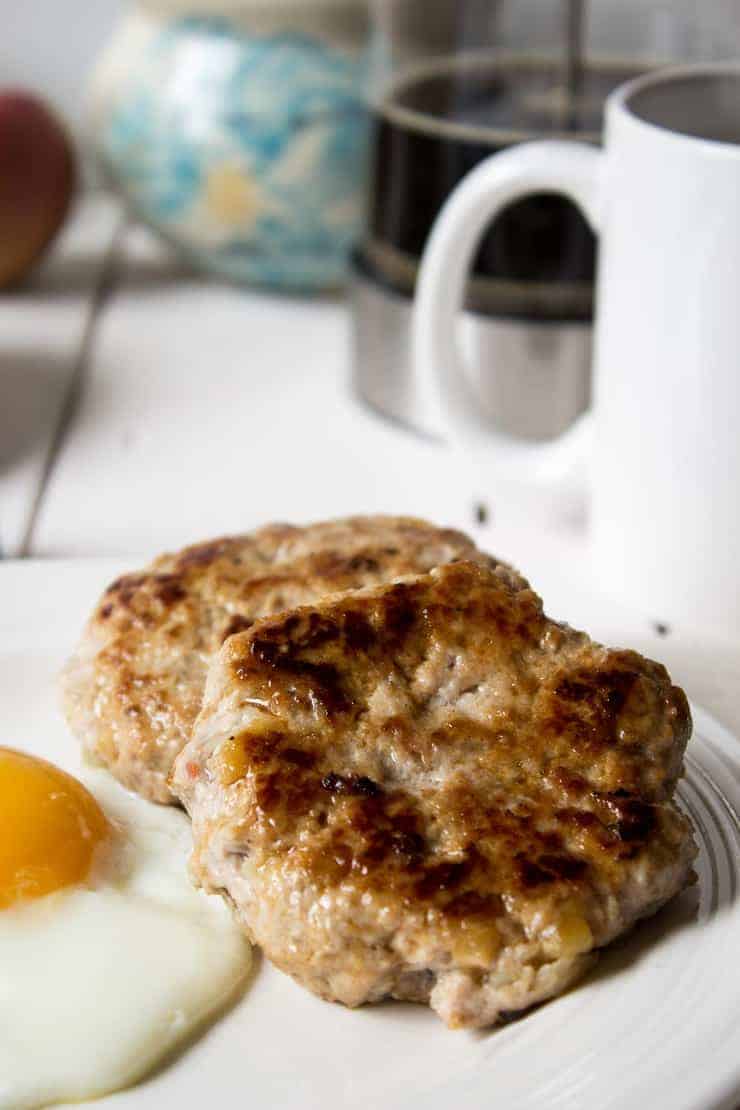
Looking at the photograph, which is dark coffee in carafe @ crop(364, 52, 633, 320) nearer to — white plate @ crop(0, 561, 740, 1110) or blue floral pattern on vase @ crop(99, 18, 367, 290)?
blue floral pattern on vase @ crop(99, 18, 367, 290)

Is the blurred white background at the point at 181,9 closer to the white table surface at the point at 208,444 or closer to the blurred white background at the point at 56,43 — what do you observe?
the blurred white background at the point at 56,43

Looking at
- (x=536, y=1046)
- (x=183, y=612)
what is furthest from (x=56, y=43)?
(x=536, y=1046)

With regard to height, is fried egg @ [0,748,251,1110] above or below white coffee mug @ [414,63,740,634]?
below

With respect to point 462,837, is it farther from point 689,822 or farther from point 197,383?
point 197,383

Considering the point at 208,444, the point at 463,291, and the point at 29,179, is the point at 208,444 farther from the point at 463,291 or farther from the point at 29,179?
the point at 29,179

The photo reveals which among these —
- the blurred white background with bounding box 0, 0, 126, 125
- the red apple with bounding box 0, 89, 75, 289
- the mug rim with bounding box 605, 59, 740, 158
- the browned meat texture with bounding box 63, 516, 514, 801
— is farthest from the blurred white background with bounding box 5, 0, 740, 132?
the browned meat texture with bounding box 63, 516, 514, 801

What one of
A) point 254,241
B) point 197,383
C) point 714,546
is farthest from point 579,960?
point 254,241

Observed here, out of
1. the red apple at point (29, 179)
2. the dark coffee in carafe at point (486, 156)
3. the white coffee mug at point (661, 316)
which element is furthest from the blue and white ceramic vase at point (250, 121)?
the white coffee mug at point (661, 316)
